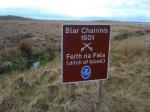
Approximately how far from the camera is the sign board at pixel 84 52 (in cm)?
587

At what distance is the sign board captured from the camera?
19.3ft

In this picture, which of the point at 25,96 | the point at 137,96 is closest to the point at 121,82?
the point at 137,96

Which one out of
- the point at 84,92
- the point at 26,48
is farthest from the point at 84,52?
the point at 26,48

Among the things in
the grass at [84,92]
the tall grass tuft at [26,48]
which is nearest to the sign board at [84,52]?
the grass at [84,92]

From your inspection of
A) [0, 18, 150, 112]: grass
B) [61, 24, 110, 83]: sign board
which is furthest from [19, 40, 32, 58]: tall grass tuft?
[61, 24, 110, 83]: sign board

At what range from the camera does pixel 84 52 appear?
6.02 metres

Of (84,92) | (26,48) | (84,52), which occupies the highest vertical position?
(84,52)

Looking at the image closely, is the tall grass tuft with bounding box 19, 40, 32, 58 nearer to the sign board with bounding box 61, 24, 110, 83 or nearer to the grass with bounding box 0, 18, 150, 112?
the grass with bounding box 0, 18, 150, 112

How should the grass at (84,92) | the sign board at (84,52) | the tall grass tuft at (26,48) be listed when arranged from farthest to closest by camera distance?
1. the tall grass tuft at (26,48)
2. the grass at (84,92)
3. the sign board at (84,52)

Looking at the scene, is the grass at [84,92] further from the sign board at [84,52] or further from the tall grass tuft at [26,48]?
the tall grass tuft at [26,48]

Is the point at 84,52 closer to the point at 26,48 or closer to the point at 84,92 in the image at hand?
the point at 84,92

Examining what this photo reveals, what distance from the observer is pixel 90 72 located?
20.3 feet

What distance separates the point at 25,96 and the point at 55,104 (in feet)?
3.83

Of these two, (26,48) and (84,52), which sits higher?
(84,52)
